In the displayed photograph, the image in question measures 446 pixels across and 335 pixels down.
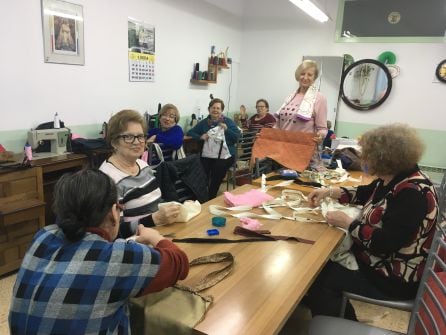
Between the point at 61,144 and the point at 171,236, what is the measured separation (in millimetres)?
2031

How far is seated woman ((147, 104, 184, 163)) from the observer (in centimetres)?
388

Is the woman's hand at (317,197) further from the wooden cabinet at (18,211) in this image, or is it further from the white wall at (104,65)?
the white wall at (104,65)

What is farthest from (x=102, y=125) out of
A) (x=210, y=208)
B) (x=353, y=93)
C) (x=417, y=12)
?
(x=417, y=12)

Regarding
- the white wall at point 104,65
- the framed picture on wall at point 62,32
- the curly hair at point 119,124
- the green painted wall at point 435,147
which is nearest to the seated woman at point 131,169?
the curly hair at point 119,124

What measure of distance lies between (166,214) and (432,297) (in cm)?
111

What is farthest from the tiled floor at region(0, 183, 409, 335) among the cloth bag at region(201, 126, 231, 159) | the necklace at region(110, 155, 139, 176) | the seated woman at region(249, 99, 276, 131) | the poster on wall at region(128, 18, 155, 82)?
the seated woman at region(249, 99, 276, 131)

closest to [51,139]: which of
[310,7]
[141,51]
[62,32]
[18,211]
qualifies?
[18,211]

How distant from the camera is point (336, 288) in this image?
5.68ft

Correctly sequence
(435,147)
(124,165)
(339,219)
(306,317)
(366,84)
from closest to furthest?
(339,219)
(124,165)
(306,317)
(435,147)
(366,84)

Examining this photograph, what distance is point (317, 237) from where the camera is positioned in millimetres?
1685

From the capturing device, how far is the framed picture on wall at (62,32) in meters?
3.14

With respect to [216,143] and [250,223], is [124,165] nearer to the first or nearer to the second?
[250,223]

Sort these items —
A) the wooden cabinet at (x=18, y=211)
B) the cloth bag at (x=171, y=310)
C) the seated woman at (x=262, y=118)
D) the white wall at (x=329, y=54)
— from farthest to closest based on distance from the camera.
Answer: the seated woman at (x=262, y=118)
the white wall at (x=329, y=54)
the wooden cabinet at (x=18, y=211)
the cloth bag at (x=171, y=310)

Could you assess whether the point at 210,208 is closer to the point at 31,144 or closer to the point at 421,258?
the point at 421,258
